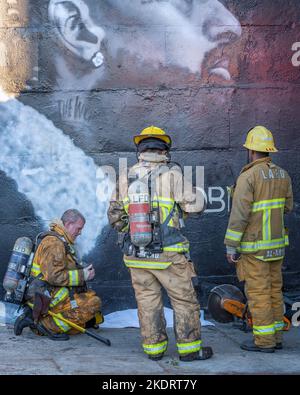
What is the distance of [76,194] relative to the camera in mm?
7629

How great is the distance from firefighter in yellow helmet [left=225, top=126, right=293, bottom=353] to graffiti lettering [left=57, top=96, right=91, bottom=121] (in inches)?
73.1

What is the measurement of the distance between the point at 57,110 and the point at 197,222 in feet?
5.80

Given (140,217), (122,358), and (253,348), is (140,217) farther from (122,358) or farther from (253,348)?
(253,348)

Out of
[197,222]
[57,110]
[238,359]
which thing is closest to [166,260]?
[238,359]

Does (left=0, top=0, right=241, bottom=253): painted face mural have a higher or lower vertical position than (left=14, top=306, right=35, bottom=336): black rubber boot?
higher

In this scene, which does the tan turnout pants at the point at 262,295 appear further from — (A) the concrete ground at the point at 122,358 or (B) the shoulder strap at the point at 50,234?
(B) the shoulder strap at the point at 50,234

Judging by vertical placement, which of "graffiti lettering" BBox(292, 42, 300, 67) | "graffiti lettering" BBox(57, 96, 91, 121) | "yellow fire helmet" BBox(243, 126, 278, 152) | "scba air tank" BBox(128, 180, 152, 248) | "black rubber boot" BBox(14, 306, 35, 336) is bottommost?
"black rubber boot" BBox(14, 306, 35, 336)

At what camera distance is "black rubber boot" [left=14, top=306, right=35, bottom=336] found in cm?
675

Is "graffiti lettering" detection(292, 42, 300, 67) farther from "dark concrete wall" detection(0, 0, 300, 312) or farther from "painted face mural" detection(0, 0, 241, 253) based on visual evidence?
"painted face mural" detection(0, 0, 241, 253)

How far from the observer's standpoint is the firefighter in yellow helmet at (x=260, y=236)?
6.28 m

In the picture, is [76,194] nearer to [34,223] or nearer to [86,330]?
[34,223]

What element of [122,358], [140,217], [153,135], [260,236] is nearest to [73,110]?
[153,135]

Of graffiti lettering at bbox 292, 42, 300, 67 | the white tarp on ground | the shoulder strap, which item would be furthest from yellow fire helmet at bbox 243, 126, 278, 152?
the white tarp on ground

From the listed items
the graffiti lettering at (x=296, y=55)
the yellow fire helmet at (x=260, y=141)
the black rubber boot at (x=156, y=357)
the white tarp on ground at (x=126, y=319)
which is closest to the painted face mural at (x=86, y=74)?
the graffiti lettering at (x=296, y=55)
